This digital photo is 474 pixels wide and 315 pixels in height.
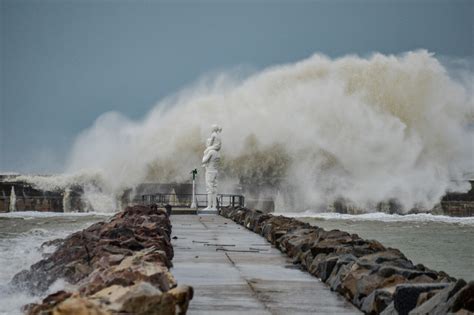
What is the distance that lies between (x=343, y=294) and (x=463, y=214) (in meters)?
45.4

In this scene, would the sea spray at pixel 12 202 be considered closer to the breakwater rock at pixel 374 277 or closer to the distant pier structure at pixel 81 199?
the distant pier structure at pixel 81 199

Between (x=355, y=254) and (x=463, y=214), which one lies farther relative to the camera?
(x=463, y=214)

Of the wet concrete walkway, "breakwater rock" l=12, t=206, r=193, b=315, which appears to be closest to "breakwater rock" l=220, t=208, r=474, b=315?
the wet concrete walkway

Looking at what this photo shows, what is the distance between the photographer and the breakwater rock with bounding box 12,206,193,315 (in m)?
4.11

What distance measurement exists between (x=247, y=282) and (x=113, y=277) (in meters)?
1.84

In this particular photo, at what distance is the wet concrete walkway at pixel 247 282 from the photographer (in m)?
5.49

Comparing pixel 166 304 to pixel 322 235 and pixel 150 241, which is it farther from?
pixel 322 235

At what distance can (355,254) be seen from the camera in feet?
25.3

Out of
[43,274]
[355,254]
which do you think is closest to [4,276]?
[43,274]

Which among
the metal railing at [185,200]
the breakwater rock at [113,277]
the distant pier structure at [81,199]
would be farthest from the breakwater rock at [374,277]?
the distant pier structure at [81,199]

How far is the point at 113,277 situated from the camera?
207 inches

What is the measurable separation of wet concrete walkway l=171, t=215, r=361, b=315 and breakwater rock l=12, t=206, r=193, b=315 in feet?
1.20

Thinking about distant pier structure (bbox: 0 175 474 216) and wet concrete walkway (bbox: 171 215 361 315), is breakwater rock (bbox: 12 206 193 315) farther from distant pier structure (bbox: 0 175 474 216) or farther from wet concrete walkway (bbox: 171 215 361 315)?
distant pier structure (bbox: 0 175 474 216)

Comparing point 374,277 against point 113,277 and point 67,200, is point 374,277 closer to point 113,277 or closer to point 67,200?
point 113,277
